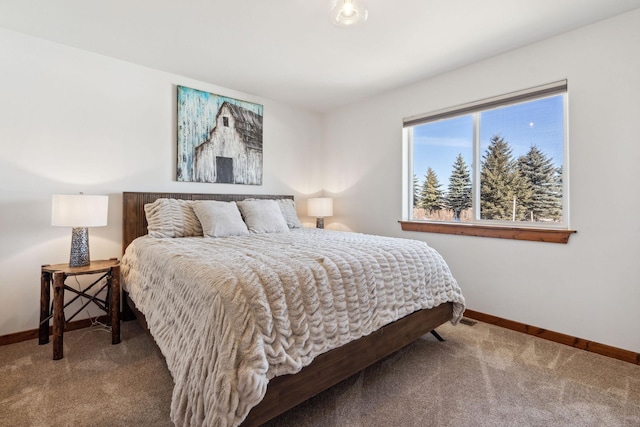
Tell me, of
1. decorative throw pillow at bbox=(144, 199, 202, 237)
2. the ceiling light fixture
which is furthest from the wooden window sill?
decorative throw pillow at bbox=(144, 199, 202, 237)

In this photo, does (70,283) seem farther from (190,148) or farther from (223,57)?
(223,57)

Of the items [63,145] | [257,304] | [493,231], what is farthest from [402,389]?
[63,145]

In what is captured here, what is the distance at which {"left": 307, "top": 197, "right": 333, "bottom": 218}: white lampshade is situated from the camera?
3.87 metres

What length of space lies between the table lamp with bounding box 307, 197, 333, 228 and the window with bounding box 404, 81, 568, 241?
0.99m

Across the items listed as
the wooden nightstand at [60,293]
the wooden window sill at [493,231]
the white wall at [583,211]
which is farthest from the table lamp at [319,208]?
the wooden nightstand at [60,293]

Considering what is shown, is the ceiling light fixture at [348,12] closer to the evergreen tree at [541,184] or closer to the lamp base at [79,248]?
the evergreen tree at [541,184]

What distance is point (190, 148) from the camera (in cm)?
316

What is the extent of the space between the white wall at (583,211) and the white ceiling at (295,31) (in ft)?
0.57

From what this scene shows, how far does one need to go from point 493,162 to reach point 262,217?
7.28ft

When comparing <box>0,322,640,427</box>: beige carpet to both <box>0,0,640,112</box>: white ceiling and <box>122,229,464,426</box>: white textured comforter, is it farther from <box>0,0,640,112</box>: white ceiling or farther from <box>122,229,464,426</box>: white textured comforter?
<box>0,0,640,112</box>: white ceiling

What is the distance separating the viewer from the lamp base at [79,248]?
7.49 feet

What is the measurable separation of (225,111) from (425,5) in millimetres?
2238

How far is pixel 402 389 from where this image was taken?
1.72 m

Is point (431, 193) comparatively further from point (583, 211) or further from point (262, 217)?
point (262, 217)
